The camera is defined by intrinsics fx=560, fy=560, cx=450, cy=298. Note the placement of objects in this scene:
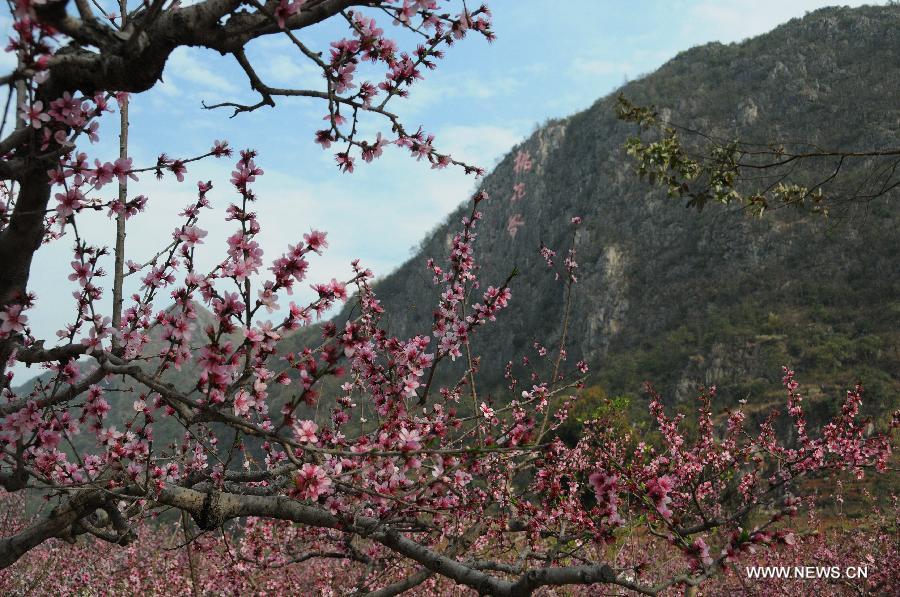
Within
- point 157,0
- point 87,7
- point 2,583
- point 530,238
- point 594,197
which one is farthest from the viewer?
point 530,238

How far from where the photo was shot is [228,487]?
378cm

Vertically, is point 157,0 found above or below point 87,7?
below

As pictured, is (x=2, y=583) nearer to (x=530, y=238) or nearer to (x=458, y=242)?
(x=458, y=242)

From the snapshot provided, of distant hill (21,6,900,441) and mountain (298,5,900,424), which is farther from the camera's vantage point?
mountain (298,5,900,424)

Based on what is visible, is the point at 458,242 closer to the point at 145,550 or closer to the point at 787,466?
the point at 787,466

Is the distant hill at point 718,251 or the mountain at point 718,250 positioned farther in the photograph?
the mountain at point 718,250

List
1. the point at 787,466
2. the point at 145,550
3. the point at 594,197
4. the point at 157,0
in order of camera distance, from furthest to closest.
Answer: the point at 594,197 → the point at 145,550 → the point at 787,466 → the point at 157,0

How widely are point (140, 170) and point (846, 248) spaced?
45240mm

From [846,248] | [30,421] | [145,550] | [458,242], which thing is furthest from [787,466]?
[846,248]

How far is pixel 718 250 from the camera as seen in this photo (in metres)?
46.7

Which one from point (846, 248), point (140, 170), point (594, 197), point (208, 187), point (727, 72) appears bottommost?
point (140, 170)

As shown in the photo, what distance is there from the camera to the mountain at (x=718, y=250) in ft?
106

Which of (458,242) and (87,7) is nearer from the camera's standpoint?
(87,7)

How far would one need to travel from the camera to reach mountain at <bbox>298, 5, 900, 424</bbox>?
32406 millimetres
